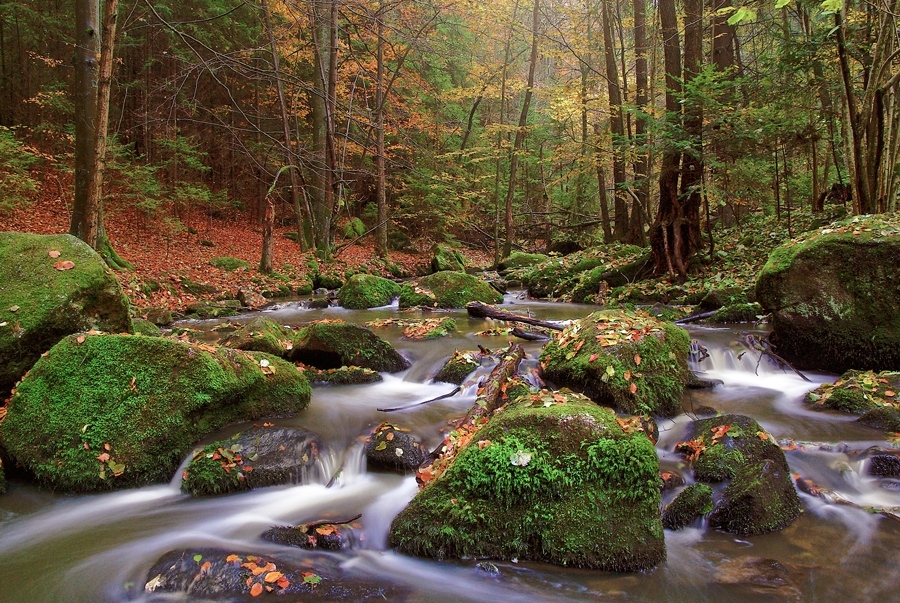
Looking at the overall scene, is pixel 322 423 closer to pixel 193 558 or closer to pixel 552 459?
pixel 193 558

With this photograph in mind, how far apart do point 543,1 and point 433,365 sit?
18.5 metres

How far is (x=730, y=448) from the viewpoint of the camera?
13.8ft

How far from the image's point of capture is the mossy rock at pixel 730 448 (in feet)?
13.3

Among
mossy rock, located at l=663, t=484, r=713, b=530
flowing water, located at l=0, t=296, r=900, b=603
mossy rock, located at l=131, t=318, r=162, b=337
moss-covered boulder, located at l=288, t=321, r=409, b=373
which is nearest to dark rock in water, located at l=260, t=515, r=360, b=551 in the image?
flowing water, located at l=0, t=296, r=900, b=603

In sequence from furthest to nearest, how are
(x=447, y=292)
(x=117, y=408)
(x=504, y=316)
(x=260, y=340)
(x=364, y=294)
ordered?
(x=364, y=294), (x=447, y=292), (x=504, y=316), (x=260, y=340), (x=117, y=408)

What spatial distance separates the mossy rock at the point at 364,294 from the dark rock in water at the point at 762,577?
10.5m

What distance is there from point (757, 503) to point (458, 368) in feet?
12.0

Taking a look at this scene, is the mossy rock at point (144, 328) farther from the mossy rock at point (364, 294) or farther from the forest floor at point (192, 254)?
the mossy rock at point (364, 294)

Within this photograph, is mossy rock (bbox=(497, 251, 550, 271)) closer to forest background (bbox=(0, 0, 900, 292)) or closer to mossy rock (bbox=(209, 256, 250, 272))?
forest background (bbox=(0, 0, 900, 292))

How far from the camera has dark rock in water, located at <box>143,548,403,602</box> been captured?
3.03 meters

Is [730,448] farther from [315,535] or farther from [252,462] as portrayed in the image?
[252,462]

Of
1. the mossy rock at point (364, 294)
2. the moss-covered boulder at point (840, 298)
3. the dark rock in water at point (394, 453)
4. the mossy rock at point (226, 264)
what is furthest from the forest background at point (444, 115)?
the dark rock in water at point (394, 453)

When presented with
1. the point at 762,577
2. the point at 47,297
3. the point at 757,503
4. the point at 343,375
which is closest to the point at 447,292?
the point at 343,375

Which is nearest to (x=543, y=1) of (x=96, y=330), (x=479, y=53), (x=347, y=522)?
(x=479, y=53)
